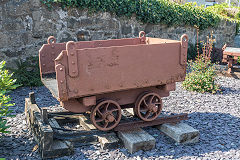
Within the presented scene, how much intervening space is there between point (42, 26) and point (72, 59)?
11.9 ft

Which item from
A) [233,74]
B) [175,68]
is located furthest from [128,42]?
[233,74]

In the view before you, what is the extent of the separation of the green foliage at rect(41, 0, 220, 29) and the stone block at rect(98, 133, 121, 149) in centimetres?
392

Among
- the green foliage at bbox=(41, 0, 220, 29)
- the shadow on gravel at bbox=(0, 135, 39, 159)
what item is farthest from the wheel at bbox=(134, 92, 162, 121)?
the green foliage at bbox=(41, 0, 220, 29)

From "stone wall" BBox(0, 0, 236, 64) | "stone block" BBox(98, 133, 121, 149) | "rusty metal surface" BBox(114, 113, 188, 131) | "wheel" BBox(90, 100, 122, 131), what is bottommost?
"stone block" BBox(98, 133, 121, 149)

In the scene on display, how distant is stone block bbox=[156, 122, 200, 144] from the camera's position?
3.28 meters

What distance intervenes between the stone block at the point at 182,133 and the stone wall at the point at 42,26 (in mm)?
3872

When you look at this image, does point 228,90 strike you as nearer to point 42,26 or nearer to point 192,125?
point 192,125

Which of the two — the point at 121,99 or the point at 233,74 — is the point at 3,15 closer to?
the point at 121,99

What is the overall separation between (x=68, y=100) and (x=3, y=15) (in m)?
3.47

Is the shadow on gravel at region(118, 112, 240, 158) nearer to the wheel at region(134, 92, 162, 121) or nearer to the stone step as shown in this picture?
the stone step

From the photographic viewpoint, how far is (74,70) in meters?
2.81

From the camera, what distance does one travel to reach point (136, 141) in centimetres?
304

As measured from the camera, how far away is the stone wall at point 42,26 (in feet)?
18.6

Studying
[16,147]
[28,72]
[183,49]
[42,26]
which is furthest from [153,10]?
[16,147]
